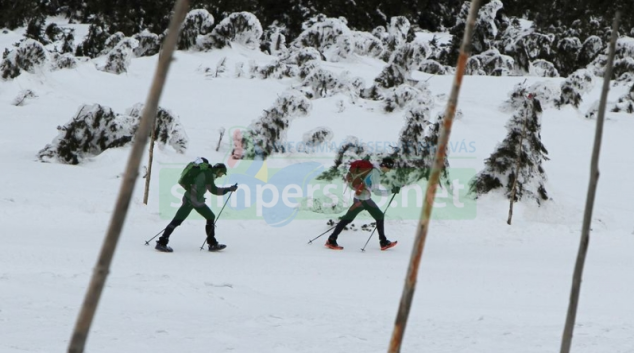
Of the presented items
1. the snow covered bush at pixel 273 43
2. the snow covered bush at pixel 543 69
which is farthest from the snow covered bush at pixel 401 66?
the snow covered bush at pixel 273 43

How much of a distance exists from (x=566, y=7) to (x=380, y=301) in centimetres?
2879

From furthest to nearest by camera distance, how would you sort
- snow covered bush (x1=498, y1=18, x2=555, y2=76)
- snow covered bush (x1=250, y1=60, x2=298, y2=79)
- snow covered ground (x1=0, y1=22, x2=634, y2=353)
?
snow covered bush (x1=498, y1=18, x2=555, y2=76) → snow covered bush (x1=250, y1=60, x2=298, y2=79) → snow covered ground (x1=0, y1=22, x2=634, y2=353)

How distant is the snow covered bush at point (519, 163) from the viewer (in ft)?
46.0

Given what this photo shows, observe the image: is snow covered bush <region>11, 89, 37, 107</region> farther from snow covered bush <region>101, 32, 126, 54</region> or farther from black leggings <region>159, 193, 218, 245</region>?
black leggings <region>159, 193, 218, 245</region>

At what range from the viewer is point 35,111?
1866 centimetres

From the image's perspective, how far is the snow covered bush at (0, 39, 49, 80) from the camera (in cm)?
1972

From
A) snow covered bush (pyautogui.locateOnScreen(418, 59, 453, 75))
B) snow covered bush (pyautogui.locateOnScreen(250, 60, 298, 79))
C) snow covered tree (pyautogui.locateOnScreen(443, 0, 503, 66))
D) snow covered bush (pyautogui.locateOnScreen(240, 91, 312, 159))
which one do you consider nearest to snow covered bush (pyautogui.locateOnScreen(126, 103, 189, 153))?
snow covered bush (pyautogui.locateOnScreen(240, 91, 312, 159))

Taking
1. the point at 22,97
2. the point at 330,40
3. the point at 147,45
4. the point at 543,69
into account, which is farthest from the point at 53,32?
the point at 543,69

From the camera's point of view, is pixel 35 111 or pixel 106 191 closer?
pixel 106 191

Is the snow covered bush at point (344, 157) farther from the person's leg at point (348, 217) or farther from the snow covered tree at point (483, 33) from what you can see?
the snow covered tree at point (483, 33)

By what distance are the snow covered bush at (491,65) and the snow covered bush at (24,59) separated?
1350 cm

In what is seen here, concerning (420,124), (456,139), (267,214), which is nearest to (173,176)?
(267,214)

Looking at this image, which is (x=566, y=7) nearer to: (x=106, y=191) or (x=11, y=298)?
(x=106, y=191)

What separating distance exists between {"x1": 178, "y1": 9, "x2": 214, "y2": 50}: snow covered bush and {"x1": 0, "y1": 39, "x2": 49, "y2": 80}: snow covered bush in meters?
5.79
